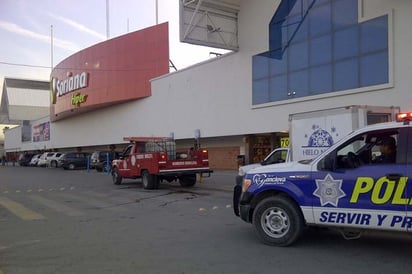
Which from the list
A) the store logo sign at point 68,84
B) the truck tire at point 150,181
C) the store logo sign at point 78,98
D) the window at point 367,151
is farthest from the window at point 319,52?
the store logo sign at point 68,84

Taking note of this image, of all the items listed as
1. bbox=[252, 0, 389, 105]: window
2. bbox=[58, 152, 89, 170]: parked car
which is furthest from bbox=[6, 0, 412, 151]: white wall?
bbox=[58, 152, 89, 170]: parked car

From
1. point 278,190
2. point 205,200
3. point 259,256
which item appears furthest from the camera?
point 205,200

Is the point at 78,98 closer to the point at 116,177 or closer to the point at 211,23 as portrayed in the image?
the point at 211,23

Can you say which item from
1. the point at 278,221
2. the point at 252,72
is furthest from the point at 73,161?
the point at 278,221

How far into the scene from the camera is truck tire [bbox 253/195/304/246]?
7.13 metres

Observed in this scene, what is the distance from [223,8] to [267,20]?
328cm

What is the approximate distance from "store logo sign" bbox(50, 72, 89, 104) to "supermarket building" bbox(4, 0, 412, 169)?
2372 millimetres

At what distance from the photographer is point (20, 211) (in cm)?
1241

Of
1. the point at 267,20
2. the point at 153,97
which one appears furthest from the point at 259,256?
the point at 153,97

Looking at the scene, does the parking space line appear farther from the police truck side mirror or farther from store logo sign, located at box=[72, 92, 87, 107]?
store logo sign, located at box=[72, 92, 87, 107]

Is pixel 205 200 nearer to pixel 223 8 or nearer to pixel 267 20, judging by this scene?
pixel 267 20

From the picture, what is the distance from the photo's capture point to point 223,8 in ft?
93.2

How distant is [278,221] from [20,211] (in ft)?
25.9

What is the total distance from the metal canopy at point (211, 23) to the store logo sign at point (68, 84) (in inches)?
920
